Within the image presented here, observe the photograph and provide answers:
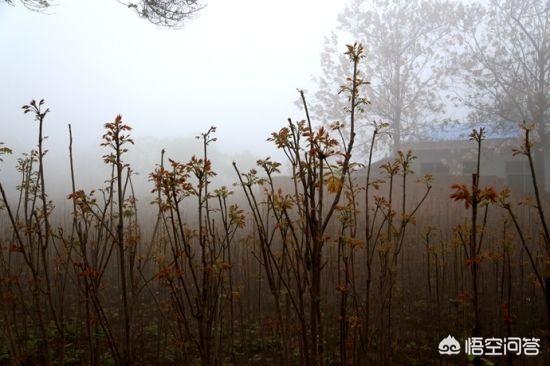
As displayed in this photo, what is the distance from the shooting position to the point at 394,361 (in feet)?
11.7

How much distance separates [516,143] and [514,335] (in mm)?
15676

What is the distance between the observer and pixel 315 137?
1477 mm

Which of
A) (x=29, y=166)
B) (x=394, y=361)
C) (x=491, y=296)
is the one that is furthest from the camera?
→ (x=491, y=296)

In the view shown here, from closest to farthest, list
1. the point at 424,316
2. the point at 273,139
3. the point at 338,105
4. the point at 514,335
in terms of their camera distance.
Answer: the point at 273,139 → the point at 514,335 → the point at 424,316 → the point at 338,105

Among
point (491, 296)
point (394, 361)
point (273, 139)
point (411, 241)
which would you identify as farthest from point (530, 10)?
point (273, 139)

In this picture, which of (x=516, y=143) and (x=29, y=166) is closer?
(x=29, y=166)

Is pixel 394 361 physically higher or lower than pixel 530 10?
lower

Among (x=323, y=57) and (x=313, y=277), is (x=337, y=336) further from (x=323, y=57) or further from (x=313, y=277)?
(x=323, y=57)

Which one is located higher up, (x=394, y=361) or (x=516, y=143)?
(x=516, y=143)

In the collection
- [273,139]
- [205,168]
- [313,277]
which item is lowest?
[313,277]

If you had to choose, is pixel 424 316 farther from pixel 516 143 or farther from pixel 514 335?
pixel 516 143

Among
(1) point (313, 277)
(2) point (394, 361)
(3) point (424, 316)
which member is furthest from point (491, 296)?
(1) point (313, 277)

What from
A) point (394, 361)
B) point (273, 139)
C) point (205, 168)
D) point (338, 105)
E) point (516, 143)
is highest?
point (338, 105)

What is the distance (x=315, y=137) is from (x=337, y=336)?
3085 millimetres
